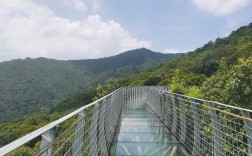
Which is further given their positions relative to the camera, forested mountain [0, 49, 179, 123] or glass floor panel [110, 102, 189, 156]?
forested mountain [0, 49, 179, 123]

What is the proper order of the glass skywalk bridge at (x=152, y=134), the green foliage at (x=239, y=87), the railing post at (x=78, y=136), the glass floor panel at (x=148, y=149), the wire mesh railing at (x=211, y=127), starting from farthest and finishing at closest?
1. the green foliage at (x=239, y=87)
2. the glass floor panel at (x=148, y=149)
3. the wire mesh railing at (x=211, y=127)
4. the railing post at (x=78, y=136)
5. the glass skywalk bridge at (x=152, y=134)

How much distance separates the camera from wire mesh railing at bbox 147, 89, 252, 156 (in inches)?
164

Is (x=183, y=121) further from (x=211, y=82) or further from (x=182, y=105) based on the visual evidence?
(x=211, y=82)

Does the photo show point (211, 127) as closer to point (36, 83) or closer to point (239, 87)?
point (239, 87)

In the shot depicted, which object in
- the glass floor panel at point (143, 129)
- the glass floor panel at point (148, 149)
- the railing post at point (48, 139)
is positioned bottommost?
the glass floor panel at point (148, 149)

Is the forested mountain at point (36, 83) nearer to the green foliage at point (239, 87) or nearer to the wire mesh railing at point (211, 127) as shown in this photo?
the green foliage at point (239, 87)

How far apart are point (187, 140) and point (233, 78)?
10.7 feet

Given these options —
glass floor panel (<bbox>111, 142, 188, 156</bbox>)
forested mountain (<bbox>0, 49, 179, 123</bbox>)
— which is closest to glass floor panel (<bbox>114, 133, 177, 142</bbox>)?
glass floor panel (<bbox>111, 142, 188, 156</bbox>)

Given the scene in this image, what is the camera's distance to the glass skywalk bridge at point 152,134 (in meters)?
2.80

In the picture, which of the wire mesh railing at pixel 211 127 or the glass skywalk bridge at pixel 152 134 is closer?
the glass skywalk bridge at pixel 152 134

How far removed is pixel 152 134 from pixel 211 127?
2.90 meters

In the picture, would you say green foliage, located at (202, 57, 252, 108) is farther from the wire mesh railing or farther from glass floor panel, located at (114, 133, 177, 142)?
glass floor panel, located at (114, 133, 177, 142)

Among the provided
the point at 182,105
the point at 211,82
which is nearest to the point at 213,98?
the point at 211,82

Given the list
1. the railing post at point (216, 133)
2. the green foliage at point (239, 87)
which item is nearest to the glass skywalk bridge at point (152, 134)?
the railing post at point (216, 133)
